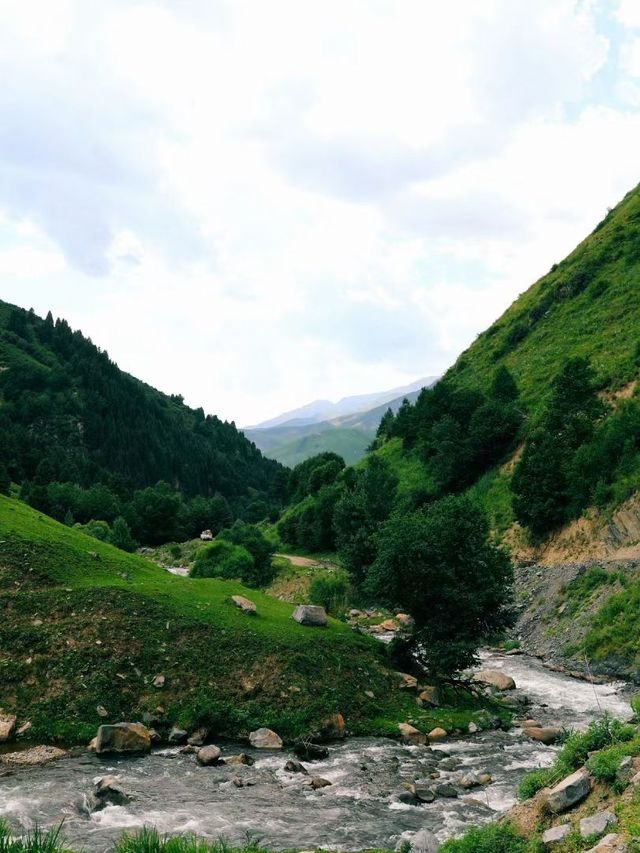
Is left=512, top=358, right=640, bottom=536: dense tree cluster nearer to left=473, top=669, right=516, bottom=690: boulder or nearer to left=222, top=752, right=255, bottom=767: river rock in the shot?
left=473, top=669, right=516, bottom=690: boulder

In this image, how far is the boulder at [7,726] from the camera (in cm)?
2622

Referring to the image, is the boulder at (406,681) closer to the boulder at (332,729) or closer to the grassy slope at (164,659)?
the grassy slope at (164,659)

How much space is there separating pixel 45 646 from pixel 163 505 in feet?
366

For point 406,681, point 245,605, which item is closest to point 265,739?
point 406,681

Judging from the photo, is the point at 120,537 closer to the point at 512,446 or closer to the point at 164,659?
the point at 512,446

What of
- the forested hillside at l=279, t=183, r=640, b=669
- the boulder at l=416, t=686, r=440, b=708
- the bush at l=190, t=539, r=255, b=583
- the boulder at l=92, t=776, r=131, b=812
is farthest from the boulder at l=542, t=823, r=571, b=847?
the bush at l=190, t=539, r=255, b=583

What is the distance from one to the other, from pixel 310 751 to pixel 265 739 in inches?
91.7

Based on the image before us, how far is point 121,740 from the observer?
2630 cm

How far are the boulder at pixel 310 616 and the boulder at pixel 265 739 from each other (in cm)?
1085

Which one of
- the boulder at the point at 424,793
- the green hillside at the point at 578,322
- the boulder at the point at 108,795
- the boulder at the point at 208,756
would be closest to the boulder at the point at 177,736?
the boulder at the point at 208,756

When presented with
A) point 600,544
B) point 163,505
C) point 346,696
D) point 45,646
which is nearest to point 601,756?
point 346,696

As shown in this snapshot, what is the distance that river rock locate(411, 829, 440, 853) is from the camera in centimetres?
1605

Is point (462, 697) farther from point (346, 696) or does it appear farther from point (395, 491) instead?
point (395, 491)

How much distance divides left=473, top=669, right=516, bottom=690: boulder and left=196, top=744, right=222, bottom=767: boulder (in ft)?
58.4
